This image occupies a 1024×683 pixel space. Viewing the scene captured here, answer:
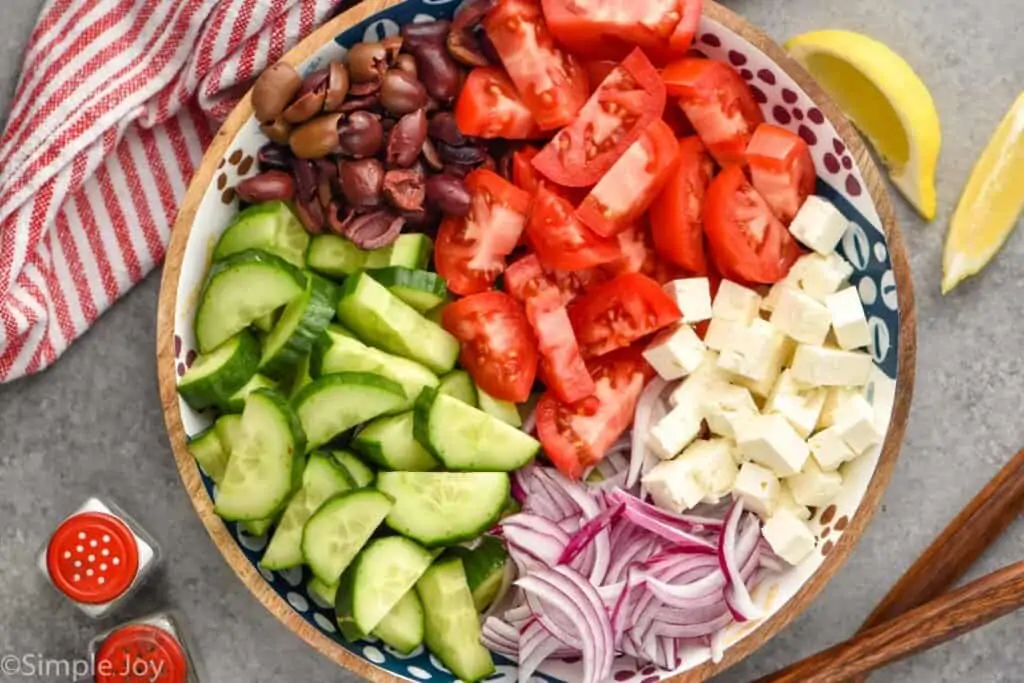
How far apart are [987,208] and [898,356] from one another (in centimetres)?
41

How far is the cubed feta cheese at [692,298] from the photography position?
6.95ft

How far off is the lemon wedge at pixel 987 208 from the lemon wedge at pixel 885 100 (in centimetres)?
7

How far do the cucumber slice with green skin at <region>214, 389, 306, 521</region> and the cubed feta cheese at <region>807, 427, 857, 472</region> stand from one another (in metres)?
0.89

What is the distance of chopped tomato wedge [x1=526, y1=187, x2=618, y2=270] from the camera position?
2.09m

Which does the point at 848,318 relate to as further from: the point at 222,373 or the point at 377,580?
the point at 222,373

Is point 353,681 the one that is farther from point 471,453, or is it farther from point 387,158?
point 387,158

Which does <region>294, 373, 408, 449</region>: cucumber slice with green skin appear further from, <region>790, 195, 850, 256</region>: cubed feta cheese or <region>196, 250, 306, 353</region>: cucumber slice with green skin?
<region>790, 195, 850, 256</region>: cubed feta cheese

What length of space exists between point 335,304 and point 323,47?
449 millimetres

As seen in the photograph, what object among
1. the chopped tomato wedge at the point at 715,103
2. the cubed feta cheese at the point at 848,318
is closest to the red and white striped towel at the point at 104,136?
the chopped tomato wedge at the point at 715,103

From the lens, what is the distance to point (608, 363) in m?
2.21

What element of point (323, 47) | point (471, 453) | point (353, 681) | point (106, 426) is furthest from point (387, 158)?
point (353, 681)

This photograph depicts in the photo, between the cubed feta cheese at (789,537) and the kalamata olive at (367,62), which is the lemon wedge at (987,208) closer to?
the cubed feta cheese at (789,537)

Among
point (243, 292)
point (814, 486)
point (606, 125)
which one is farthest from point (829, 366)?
point (243, 292)

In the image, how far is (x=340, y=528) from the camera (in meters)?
2.04
